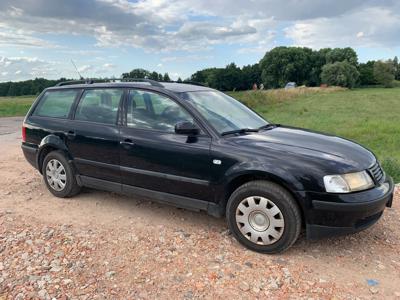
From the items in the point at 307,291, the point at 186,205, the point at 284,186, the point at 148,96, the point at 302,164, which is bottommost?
the point at 307,291

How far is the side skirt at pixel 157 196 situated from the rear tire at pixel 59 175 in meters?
0.17

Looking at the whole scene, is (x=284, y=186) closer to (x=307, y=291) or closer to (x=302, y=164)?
(x=302, y=164)

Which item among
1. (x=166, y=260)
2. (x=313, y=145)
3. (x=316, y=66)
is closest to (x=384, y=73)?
(x=316, y=66)

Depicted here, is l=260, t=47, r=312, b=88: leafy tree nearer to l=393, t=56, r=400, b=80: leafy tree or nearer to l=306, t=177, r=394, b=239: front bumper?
l=393, t=56, r=400, b=80: leafy tree

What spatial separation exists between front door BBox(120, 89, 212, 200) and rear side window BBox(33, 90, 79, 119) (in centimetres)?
117

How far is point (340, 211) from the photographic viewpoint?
11.8 ft

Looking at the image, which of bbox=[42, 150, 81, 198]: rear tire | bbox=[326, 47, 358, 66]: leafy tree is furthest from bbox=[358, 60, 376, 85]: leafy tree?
bbox=[42, 150, 81, 198]: rear tire

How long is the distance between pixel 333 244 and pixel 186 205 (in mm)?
1671

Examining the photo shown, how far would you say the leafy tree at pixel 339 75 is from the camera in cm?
7100

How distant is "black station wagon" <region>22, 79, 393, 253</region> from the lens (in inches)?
145

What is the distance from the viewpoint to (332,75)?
71812 mm

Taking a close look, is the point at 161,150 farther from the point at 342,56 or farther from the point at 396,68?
the point at 396,68

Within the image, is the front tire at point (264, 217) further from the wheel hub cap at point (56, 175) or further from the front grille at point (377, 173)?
the wheel hub cap at point (56, 175)

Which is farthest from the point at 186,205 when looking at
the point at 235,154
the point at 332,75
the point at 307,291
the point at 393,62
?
the point at 393,62
